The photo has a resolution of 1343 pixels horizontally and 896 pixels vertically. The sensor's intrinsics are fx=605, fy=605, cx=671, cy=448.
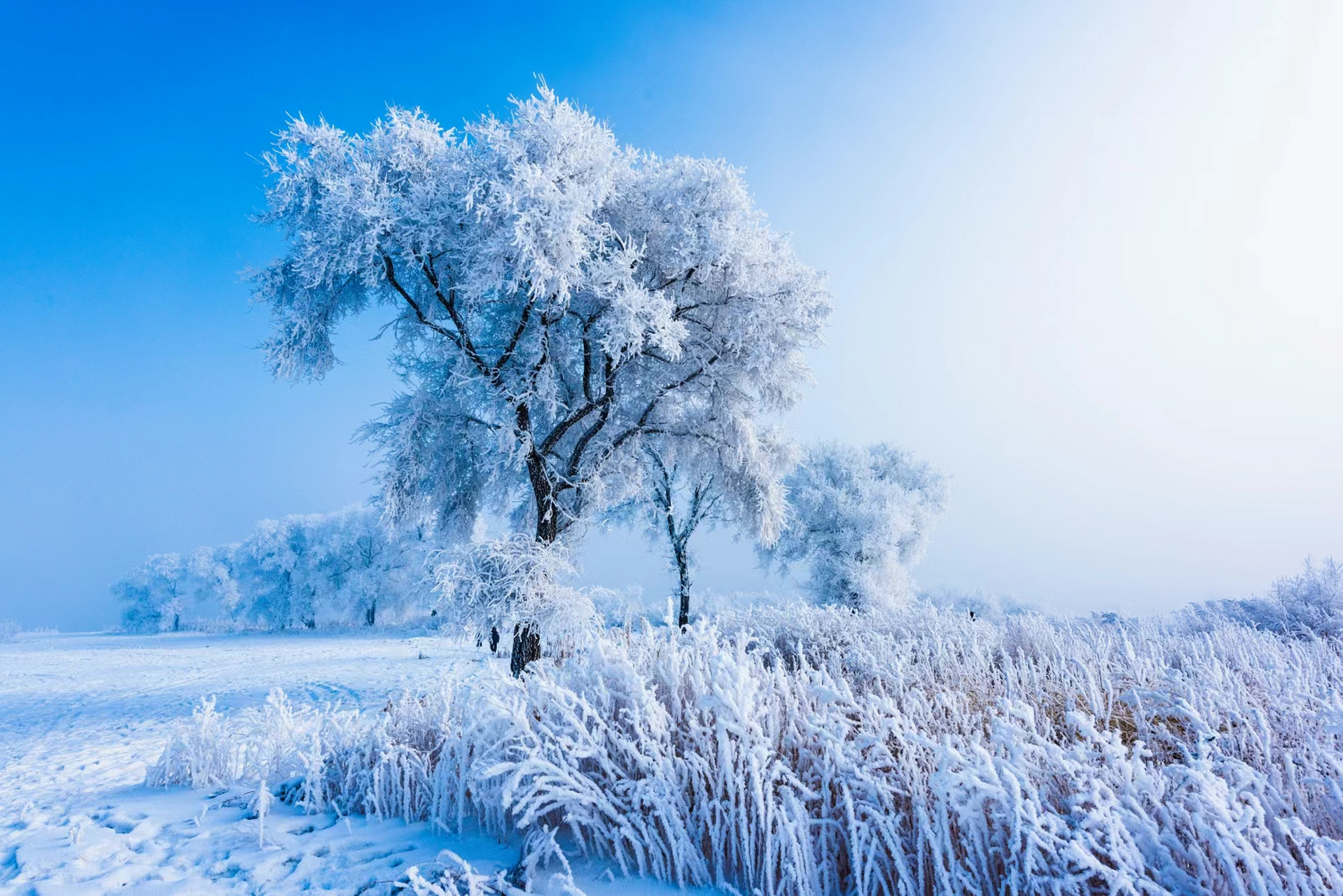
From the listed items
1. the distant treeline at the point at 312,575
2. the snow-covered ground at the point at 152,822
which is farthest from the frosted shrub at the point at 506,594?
the distant treeline at the point at 312,575

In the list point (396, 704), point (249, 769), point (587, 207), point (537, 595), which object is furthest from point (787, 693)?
point (587, 207)

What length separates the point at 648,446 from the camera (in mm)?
14352

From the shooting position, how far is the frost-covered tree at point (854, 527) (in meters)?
21.7

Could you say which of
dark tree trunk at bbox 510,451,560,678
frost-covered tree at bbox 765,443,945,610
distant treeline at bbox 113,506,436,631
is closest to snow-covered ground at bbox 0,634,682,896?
dark tree trunk at bbox 510,451,560,678

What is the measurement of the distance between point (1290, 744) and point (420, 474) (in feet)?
35.7

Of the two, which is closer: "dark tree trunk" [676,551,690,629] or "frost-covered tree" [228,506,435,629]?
"dark tree trunk" [676,551,690,629]

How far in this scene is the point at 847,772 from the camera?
2689 millimetres

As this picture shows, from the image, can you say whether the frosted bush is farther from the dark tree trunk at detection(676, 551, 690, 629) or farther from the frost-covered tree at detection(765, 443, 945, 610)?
the dark tree trunk at detection(676, 551, 690, 629)

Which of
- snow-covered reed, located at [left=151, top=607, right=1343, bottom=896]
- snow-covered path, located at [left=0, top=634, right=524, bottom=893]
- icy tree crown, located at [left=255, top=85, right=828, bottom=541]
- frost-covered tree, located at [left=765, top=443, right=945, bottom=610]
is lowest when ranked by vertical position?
snow-covered path, located at [left=0, top=634, right=524, bottom=893]

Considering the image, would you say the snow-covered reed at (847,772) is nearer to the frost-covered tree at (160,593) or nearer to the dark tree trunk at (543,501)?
the dark tree trunk at (543,501)

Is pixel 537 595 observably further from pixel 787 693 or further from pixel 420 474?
pixel 787 693

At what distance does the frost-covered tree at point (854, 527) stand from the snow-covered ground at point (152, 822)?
14.7 meters

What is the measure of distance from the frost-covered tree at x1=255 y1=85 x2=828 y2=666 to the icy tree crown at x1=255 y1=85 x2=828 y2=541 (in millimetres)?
39

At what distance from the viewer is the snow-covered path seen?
9.16 ft
